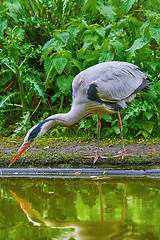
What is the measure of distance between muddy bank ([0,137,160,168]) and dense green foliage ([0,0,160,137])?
0.45 m

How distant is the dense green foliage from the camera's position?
20.9 feet

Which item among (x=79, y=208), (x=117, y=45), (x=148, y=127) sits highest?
(x=117, y=45)

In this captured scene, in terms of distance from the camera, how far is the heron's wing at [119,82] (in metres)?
5.35

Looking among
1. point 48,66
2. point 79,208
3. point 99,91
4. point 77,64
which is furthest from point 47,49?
point 79,208

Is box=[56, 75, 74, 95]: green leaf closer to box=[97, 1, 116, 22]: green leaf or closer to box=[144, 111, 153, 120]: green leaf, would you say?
box=[97, 1, 116, 22]: green leaf

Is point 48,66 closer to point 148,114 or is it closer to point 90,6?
point 90,6

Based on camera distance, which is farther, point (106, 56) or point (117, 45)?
point (106, 56)

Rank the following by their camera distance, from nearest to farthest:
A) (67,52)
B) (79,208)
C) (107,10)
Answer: (79,208)
(67,52)
(107,10)

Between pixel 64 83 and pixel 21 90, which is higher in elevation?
pixel 64 83

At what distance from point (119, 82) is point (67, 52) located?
126 cm

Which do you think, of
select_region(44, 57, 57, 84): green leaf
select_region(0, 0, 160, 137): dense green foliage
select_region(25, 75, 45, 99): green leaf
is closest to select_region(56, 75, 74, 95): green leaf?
select_region(0, 0, 160, 137): dense green foliage

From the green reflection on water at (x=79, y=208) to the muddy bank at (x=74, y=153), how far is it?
0.47m

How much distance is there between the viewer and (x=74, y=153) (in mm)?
5652

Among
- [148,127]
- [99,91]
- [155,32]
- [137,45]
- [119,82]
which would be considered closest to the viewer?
[99,91]
